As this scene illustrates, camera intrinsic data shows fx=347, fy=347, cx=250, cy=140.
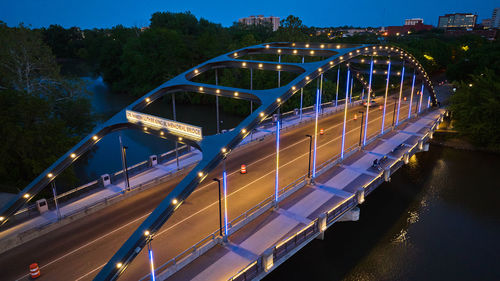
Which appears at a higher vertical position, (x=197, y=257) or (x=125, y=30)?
(x=125, y=30)

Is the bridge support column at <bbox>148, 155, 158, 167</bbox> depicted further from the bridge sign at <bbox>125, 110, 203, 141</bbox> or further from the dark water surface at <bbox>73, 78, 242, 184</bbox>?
the bridge sign at <bbox>125, 110, 203, 141</bbox>

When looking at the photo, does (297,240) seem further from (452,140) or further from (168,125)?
(452,140)

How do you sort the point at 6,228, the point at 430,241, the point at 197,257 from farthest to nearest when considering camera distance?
the point at 430,241 < the point at 6,228 < the point at 197,257

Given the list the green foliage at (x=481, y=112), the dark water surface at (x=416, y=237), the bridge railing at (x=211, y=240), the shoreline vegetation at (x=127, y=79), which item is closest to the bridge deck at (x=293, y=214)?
the bridge railing at (x=211, y=240)

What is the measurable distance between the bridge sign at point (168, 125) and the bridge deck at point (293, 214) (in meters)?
6.51

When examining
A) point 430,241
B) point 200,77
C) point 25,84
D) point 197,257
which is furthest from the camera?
point 200,77

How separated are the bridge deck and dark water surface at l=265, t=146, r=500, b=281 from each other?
3931mm

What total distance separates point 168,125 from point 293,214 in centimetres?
1001

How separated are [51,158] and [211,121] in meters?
35.8

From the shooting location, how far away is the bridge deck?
58.2 ft

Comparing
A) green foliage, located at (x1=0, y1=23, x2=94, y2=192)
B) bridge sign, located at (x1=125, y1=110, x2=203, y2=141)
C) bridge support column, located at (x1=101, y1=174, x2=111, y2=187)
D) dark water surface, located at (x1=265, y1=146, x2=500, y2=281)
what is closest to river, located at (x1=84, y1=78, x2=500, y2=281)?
dark water surface, located at (x1=265, y1=146, x2=500, y2=281)

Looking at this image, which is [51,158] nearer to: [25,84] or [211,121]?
[25,84]

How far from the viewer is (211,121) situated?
209 ft

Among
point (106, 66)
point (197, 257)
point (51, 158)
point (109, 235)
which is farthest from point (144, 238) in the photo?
point (106, 66)
